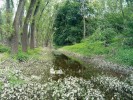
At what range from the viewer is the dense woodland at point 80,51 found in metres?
9.13

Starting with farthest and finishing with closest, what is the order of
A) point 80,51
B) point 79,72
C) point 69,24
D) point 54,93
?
point 69,24
point 80,51
point 79,72
point 54,93

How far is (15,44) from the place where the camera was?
1944 centimetres

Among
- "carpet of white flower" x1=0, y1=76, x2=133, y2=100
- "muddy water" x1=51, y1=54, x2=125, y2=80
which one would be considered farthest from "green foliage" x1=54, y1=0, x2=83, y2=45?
"carpet of white flower" x1=0, y1=76, x2=133, y2=100

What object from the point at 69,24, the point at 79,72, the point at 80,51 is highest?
the point at 69,24

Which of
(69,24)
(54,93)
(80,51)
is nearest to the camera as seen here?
(54,93)

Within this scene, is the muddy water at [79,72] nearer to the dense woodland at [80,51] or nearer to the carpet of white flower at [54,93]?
the dense woodland at [80,51]

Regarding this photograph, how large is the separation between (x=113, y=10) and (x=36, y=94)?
857 inches

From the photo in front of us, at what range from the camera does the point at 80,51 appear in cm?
3091

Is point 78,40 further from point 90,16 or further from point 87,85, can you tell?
point 87,85

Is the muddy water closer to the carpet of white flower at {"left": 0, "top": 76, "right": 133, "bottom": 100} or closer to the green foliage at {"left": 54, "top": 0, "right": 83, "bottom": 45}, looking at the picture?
the carpet of white flower at {"left": 0, "top": 76, "right": 133, "bottom": 100}

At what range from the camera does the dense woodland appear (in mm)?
9133

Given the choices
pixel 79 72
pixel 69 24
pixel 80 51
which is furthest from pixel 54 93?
pixel 69 24

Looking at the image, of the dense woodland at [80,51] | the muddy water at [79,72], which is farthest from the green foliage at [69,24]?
the muddy water at [79,72]

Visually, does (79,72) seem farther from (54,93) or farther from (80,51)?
(80,51)
